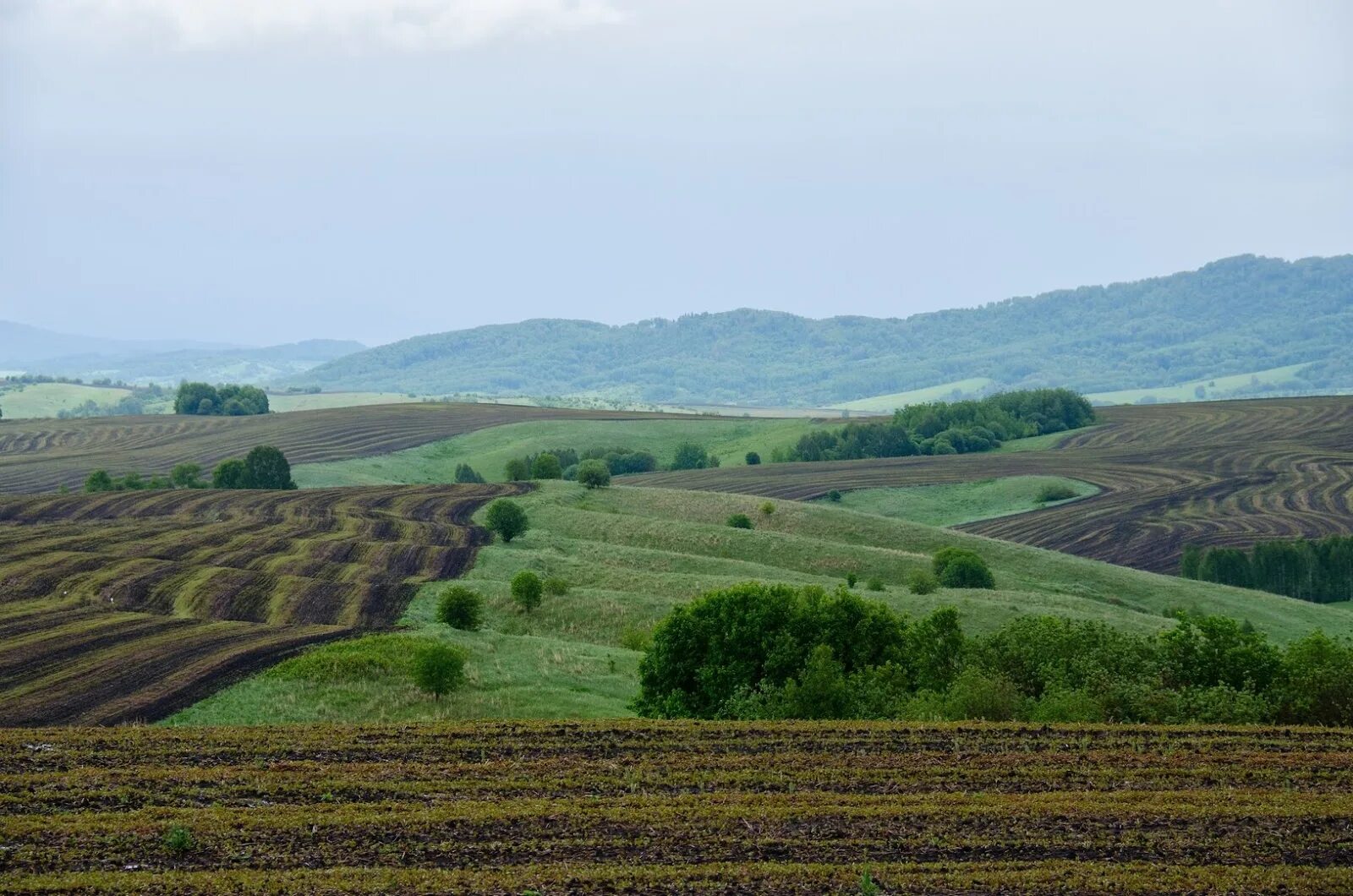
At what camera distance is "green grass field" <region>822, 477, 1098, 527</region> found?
112 metres

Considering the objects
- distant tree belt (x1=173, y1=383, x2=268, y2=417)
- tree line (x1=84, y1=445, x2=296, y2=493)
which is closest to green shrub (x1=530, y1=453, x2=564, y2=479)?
tree line (x1=84, y1=445, x2=296, y2=493)

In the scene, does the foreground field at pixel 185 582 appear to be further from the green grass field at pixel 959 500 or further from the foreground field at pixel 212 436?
the green grass field at pixel 959 500

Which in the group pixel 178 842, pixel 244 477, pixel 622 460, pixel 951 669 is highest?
pixel 244 477

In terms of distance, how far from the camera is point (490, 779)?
25484 mm

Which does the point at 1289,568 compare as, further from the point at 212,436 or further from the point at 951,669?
the point at 212,436

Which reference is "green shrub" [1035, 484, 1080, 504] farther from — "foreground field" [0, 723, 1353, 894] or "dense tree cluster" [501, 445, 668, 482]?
"foreground field" [0, 723, 1353, 894]

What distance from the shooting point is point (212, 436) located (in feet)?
509

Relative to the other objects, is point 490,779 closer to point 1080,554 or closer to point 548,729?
point 548,729

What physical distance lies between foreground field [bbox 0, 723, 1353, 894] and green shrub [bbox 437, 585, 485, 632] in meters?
19.9

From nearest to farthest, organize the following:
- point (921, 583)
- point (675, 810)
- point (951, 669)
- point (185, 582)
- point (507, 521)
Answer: point (675, 810) → point (951, 669) → point (185, 582) → point (921, 583) → point (507, 521)

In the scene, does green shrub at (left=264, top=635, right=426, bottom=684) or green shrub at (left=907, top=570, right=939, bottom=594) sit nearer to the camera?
green shrub at (left=264, top=635, right=426, bottom=684)

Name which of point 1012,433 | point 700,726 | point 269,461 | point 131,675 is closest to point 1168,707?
point 700,726

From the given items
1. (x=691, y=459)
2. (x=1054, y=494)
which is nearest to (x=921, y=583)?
(x=1054, y=494)

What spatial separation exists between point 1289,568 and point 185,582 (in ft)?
235
